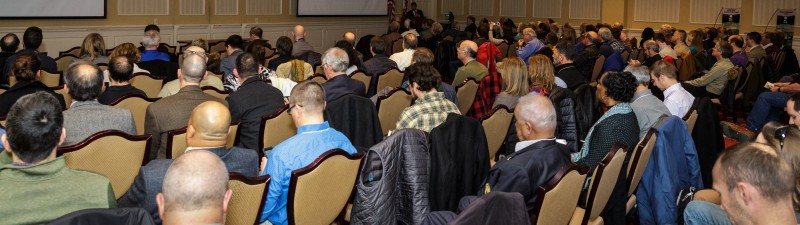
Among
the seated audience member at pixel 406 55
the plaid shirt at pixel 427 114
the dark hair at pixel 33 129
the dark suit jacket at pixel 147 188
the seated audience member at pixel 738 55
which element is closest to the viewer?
the dark hair at pixel 33 129

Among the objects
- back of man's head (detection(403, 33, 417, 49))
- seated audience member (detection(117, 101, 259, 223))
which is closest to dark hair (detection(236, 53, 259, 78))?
seated audience member (detection(117, 101, 259, 223))

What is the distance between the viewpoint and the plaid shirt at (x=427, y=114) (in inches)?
216

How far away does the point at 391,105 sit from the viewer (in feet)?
22.2

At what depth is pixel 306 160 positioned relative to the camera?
13.9 feet

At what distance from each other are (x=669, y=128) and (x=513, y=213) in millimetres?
2476

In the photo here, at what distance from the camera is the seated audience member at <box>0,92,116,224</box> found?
2.99 meters

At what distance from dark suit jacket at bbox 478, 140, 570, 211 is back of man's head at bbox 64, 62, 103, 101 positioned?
7.72ft

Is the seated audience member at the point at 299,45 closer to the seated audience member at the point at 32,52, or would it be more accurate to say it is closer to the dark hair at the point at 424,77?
the seated audience member at the point at 32,52

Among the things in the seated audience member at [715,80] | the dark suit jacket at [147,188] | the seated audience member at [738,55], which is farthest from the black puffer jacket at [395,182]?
the seated audience member at [738,55]

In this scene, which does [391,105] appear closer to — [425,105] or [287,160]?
[425,105]

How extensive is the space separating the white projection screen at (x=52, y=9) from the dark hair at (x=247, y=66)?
→ 822 cm

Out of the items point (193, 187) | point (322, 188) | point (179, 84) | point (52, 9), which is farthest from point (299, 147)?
point (52, 9)

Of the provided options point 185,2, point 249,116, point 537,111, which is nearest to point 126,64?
point 249,116

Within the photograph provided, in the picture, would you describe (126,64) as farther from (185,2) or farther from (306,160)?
(185,2)
